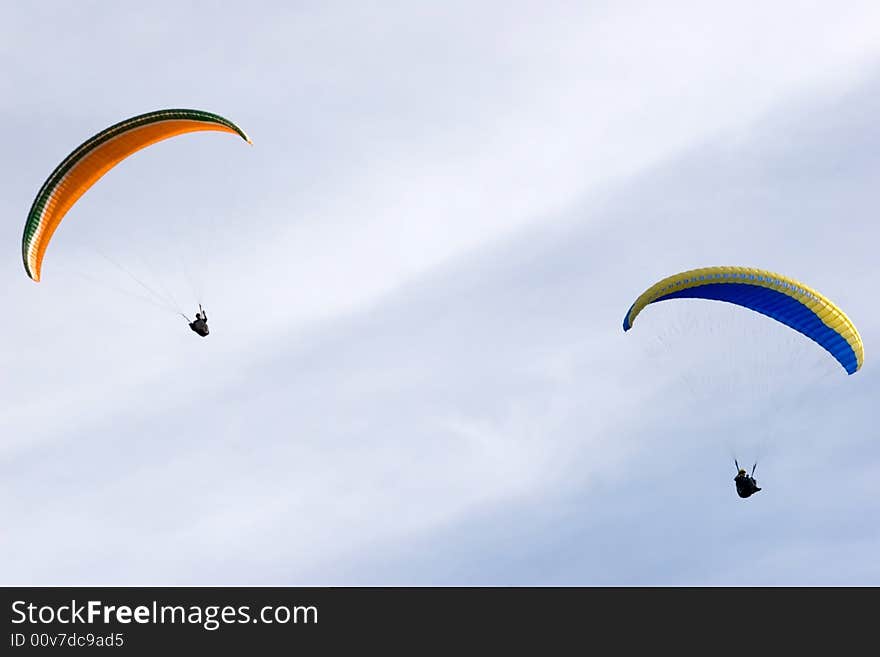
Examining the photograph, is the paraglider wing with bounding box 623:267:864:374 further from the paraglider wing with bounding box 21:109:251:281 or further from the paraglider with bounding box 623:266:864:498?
the paraglider wing with bounding box 21:109:251:281

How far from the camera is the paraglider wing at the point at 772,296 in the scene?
2328 inches

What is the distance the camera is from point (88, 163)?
2376 inches

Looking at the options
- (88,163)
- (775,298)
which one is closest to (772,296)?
(775,298)

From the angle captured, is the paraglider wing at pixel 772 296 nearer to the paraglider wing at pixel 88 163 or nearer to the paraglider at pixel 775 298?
the paraglider at pixel 775 298

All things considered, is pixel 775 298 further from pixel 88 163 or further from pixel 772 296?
pixel 88 163

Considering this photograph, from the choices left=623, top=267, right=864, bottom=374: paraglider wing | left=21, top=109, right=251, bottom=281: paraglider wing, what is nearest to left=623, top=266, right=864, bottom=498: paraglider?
left=623, top=267, right=864, bottom=374: paraglider wing

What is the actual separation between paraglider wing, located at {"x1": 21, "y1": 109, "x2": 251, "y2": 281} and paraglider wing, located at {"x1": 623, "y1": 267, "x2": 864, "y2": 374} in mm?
15041

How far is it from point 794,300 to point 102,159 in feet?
75.5

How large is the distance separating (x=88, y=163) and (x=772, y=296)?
22702mm
